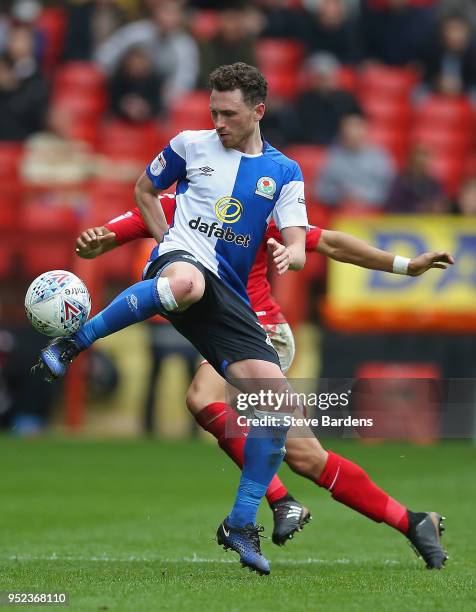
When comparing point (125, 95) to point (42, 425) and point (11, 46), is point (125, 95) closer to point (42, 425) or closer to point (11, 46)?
point (11, 46)

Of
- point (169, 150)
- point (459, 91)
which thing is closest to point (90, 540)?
point (169, 150)

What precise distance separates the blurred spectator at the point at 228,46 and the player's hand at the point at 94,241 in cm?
977

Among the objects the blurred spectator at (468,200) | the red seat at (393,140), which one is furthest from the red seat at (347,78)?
the blurred spectator at (468,200)

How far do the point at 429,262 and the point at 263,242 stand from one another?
0.82 metres

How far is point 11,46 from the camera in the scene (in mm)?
16297

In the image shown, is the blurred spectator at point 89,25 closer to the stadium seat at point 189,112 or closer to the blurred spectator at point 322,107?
the stadium seat at point 189,112

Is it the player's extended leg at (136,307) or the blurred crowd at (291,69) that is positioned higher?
the player's extended leg at (136,307)

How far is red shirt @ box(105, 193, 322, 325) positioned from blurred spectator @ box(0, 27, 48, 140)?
9390 millimetres

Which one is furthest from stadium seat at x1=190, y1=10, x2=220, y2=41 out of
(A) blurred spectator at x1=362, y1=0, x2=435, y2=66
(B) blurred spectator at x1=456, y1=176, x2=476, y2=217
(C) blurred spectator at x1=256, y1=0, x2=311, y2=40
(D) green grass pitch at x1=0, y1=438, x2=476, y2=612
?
(D) green grass pitch at x1=0, y1=438, x2=476, y2=612

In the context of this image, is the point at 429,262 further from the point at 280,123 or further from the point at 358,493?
the point at 280,123

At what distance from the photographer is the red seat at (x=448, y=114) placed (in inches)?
645

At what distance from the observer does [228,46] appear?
52.5 ft

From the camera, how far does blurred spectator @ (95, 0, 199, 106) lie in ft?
53.4

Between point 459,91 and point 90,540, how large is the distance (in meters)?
10.9
